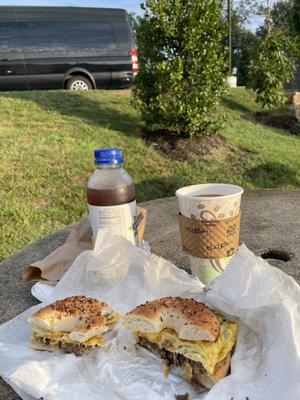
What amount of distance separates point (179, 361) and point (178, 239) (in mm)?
1071

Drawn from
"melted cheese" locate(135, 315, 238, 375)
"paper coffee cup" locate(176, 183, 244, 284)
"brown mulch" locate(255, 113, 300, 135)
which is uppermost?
"paper coffee cup" locate(176, 183, 244, 284)

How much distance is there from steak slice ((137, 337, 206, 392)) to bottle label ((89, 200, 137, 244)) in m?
0.41

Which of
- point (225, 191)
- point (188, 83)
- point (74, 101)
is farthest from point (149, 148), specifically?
point (225, 191)

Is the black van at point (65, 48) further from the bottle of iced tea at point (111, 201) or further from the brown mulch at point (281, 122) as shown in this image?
the bottle of iced tea at point (111, 201)

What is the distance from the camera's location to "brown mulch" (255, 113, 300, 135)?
8.88 metres

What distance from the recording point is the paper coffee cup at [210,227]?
141 cm

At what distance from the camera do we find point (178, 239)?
2150 mm

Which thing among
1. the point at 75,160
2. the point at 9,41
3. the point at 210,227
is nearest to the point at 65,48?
the point at 9,41

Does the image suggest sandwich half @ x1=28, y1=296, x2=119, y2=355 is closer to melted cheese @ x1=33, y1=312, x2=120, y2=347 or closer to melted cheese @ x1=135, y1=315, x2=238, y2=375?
melted cheese @ x1=33, y1=312, x2=120, y2=347

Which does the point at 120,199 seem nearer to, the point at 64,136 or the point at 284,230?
the point at 284,230

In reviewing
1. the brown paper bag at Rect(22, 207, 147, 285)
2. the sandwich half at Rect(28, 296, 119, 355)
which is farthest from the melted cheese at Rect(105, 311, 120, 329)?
the brown paper bag at Rect(22, 207, 147, 285)

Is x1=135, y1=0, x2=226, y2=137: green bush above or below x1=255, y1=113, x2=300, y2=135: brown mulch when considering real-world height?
above

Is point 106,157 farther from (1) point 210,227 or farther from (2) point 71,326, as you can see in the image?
(2) point 71,326

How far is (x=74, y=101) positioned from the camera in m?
7.21
